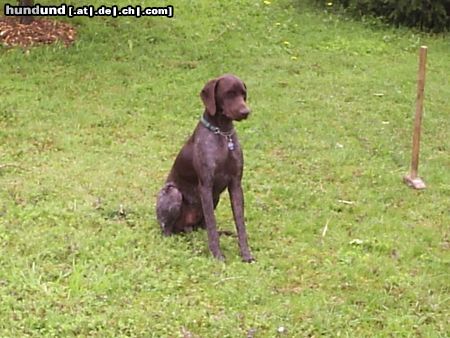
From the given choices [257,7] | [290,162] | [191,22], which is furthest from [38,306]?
[257,7]

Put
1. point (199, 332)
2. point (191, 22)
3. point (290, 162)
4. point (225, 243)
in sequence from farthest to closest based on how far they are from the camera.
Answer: point (191, 22), point (290, 162), point (225, 243), point (199, 332)

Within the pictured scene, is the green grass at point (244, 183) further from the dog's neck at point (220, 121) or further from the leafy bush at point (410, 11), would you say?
the dog's neck at point (220, 121)

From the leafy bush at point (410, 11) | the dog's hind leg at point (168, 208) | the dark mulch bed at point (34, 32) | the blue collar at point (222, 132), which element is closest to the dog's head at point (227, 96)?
the blue collar at point (222, 132)

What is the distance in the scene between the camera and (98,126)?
8273mm

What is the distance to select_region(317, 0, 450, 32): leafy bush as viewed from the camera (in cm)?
1217

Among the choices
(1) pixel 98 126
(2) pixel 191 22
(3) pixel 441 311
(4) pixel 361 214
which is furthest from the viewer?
(2) pixel 191 22

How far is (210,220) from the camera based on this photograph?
17.4 feet

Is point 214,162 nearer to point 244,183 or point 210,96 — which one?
point 210,96

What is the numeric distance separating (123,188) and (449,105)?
15.0ft

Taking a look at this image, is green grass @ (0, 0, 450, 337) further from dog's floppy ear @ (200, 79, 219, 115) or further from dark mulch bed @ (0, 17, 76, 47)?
dog's floppy ear @ (200, 79, 219, 115)

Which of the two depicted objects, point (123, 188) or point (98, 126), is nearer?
point (123, 188)

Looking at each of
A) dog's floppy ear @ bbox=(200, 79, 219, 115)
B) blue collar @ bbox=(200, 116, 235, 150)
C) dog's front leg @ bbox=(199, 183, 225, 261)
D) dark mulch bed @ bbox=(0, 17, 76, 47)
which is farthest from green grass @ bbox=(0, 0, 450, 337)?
dog's floppy ear @ bbox=(200, 79, 219, 115)

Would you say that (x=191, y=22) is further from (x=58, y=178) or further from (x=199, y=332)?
(x=199, y=332)

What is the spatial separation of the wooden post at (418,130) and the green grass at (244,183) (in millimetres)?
138
